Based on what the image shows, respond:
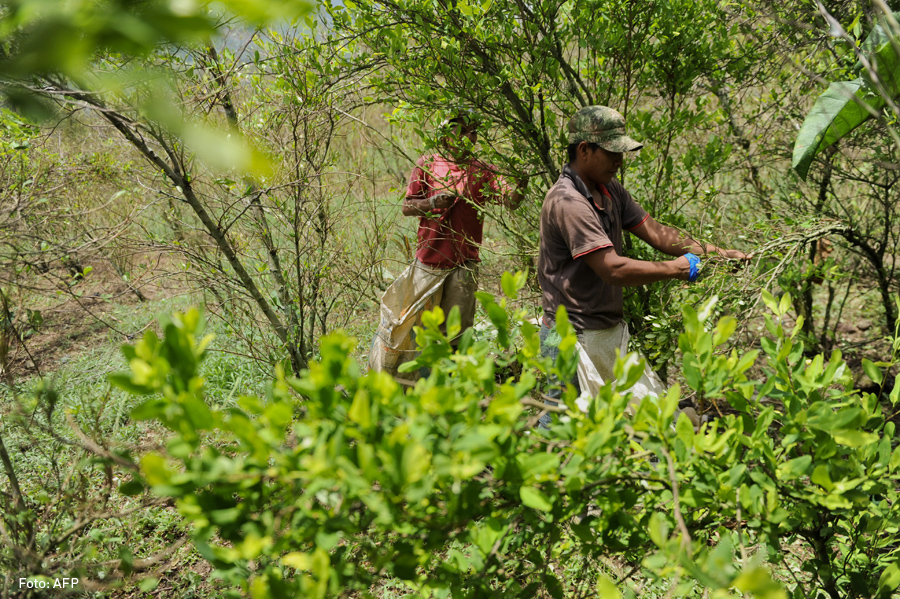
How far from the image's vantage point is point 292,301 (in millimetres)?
3438

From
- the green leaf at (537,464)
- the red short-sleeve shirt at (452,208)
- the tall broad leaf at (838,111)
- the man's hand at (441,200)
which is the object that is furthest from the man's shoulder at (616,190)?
the green leaf at (537,464)

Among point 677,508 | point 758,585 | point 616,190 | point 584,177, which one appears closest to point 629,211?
point 616,190

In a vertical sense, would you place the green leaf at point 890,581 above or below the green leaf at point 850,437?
below

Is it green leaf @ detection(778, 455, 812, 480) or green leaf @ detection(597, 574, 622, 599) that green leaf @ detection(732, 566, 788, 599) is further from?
green leaf @ detection(778, 455, 812, 480)

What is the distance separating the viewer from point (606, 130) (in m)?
2.54

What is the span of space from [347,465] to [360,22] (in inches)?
108

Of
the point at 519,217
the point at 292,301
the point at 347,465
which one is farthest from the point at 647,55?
the point at 347,465

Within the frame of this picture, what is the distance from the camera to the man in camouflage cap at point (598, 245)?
2.44m

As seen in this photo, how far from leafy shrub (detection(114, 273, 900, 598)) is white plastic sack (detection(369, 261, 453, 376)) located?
2.71 m

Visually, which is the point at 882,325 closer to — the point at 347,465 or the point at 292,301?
the point at 292,301

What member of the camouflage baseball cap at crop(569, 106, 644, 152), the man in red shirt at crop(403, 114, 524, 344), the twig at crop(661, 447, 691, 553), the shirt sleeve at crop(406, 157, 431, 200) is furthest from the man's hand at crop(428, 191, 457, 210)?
the twig at crop(661, 447, 691, 553)

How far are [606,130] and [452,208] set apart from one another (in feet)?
4.75

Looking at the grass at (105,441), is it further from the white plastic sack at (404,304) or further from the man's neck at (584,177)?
the man's neck at (584,177)

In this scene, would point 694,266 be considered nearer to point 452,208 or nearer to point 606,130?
point 606,130
